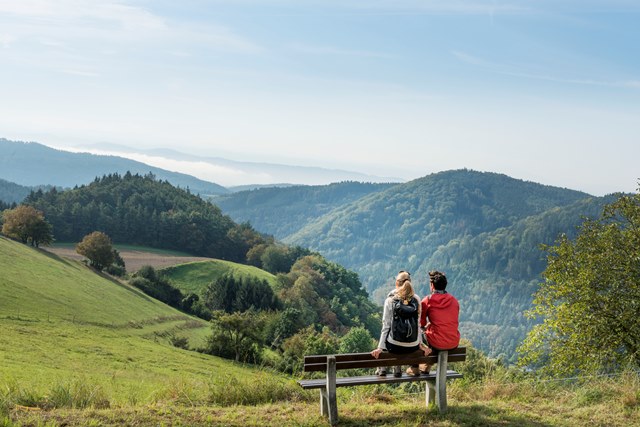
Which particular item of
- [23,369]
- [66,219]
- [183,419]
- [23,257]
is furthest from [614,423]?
[66,219]

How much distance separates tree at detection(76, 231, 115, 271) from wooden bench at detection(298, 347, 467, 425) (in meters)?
76.6

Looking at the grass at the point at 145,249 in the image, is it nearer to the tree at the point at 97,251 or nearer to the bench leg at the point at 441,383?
the tree at the point at 97,251

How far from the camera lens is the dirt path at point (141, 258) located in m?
105

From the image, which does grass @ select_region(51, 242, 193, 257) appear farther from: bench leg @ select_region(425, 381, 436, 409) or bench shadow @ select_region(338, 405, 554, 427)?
bench shadow @ select_region(338, 405, 554, 427)

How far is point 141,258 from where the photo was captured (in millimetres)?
116875

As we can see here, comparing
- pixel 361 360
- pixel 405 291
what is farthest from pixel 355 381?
pixel 405 291

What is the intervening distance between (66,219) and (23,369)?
385 feet

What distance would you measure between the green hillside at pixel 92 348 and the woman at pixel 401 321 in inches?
92.0

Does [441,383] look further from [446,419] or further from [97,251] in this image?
[97,251]

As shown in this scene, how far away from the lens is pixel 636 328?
1795 centimetres

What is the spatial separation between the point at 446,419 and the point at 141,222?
145269 mm

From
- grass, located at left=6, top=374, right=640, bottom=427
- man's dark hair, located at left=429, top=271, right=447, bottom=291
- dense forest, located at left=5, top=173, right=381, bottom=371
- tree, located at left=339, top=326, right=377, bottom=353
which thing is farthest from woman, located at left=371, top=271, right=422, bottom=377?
tree, located at left=339, top=326, right=377, bottom=353

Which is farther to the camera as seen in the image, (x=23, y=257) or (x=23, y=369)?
(x=23, y=257)

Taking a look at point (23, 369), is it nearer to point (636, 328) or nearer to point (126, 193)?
point (636, 328)
